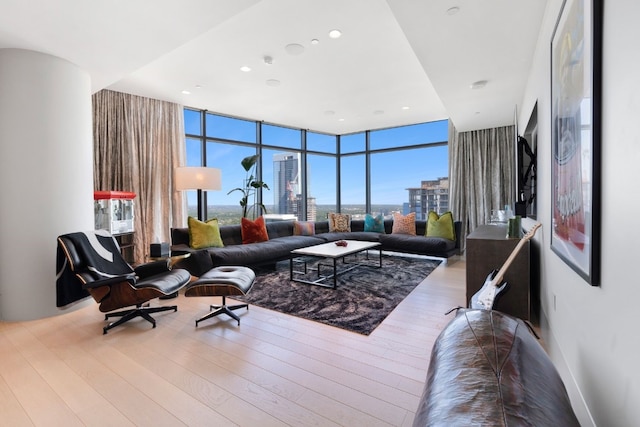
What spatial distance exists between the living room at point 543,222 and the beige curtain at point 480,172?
5.85ft

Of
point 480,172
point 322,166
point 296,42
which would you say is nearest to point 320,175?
point 322,166

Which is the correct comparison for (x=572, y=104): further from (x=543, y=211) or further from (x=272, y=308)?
(x=272, y=308)

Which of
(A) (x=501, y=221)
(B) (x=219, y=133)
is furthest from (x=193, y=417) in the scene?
(B) (x=219, y=133)

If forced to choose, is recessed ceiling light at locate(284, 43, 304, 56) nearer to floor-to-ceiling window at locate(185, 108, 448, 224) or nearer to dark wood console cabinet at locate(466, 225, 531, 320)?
dark wood console cabinet at locate(466, 225, 531, 320)

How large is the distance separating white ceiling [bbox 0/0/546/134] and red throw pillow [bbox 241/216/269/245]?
1.99m

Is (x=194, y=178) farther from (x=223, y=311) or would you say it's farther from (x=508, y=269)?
(x=508, y=269)

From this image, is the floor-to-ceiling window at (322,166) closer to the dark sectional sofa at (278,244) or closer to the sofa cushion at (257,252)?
the dark sectional sofa at (278,244)

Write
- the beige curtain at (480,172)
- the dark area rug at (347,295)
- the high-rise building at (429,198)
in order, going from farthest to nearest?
the high-rise building at (429,198), the beige curtain at (480,172), the dark area rug at (347,295)

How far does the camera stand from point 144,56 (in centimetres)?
279

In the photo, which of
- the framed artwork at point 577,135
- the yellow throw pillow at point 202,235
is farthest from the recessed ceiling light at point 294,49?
the yellow throw pillow at point 202,235

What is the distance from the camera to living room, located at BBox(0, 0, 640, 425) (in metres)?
0.90

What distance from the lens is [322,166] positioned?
7.45 metres

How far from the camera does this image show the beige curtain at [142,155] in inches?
170

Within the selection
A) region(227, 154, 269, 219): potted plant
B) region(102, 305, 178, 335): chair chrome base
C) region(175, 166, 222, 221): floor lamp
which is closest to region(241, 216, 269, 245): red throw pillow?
region(227, 154, 269, 219): potted plant
